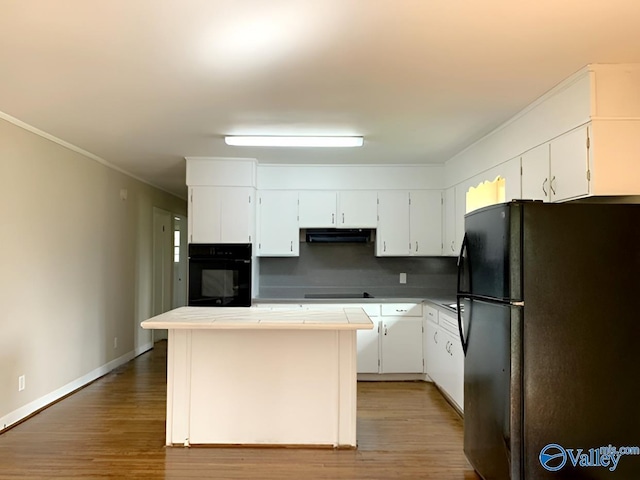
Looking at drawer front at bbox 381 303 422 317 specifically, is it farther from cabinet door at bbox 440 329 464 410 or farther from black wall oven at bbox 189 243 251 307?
black wall oven at bbox 189 243 251 307

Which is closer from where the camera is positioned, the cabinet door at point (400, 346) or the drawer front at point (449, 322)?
the drawer front at point (449, 322)

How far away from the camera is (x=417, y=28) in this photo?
6.36 feet

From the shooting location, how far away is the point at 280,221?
16.1ft

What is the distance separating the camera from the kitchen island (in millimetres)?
2953

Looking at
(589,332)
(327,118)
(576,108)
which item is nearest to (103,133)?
(327,118)

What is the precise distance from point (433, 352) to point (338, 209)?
1845 millimetres

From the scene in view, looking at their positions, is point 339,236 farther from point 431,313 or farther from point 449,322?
point 449,322

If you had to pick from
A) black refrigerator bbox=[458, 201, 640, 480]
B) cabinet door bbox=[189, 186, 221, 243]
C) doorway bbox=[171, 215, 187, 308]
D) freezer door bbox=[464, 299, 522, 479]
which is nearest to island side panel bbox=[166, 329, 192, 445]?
cabinet door bbox=[189, 186, 221, 243]

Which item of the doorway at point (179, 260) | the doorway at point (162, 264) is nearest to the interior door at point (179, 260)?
the doorway at point (179, 260)

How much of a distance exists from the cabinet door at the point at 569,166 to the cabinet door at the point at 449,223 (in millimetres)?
1885

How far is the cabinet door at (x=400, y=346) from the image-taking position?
15.1 ft

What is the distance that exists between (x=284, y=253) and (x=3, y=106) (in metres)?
2.83
